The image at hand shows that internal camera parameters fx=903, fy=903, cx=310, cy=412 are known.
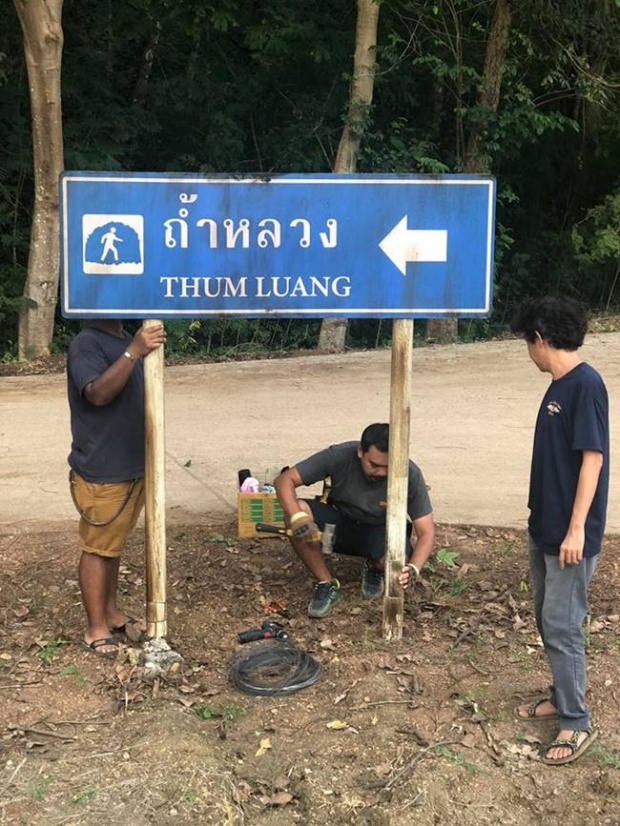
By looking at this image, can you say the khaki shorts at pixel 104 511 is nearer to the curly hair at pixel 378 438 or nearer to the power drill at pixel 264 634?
the power drill at pixel 264 634

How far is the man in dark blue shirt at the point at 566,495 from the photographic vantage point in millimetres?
3277

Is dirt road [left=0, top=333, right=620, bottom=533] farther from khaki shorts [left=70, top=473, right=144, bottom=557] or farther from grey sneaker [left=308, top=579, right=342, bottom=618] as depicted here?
khaki shorts [left=70, top=473, right=144, bottom=557]

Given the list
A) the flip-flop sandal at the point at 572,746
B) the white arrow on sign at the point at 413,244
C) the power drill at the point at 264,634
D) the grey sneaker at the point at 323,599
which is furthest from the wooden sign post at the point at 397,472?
the flip-flop sandal at the point at 572,746

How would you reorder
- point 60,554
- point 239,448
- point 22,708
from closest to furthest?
point 22,708, point 60,554, point 239,448

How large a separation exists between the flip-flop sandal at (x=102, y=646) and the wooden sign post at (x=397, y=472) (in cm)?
126

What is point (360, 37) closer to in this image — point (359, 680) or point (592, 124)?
point (592, 124)

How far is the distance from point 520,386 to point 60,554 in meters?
5.94

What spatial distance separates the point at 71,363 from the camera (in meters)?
3.87

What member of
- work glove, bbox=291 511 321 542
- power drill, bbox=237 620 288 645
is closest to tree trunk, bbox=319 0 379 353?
work glove, bbox=291 511 321 542

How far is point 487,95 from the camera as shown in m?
13.6

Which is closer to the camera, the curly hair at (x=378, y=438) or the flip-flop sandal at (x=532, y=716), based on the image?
the flip-flop sandal at (x=532, y=716)

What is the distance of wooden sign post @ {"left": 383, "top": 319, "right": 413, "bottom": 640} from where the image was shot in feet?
13.5

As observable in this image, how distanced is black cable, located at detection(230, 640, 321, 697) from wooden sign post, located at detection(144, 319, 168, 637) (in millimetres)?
407

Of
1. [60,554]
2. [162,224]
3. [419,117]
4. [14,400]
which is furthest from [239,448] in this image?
[419,117]
